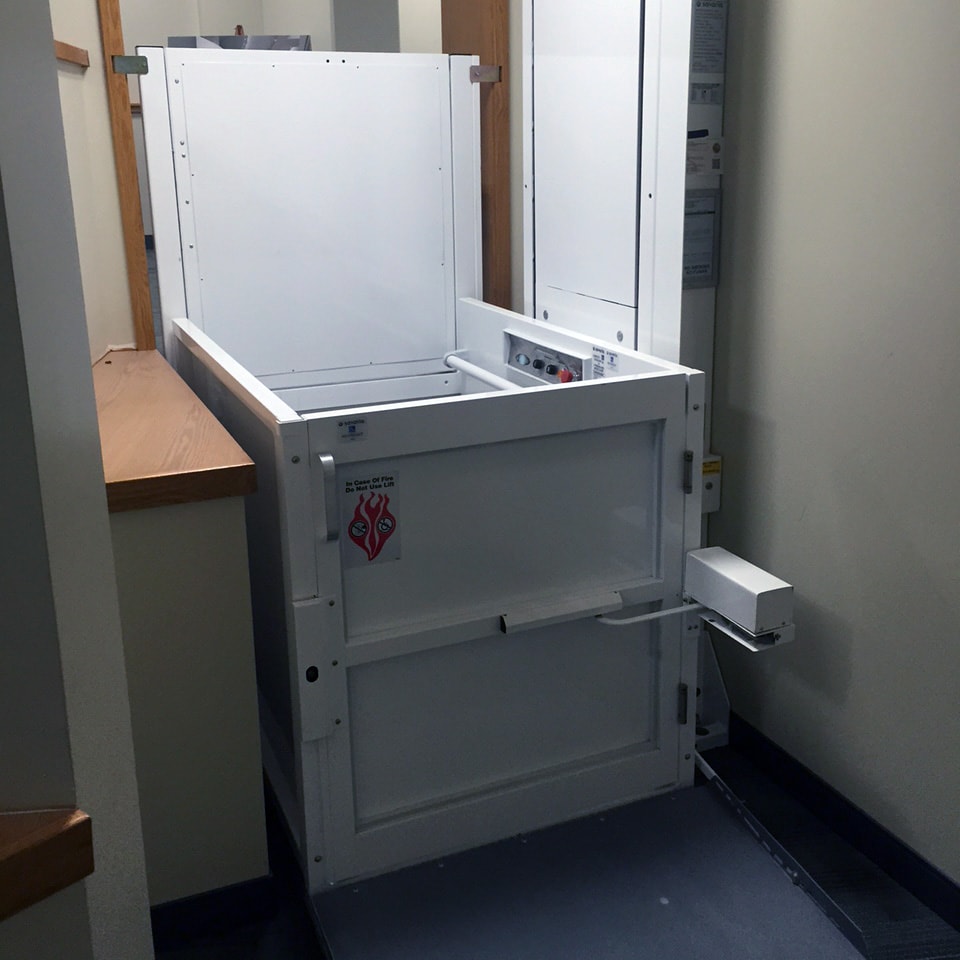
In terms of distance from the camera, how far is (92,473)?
0.95 meters

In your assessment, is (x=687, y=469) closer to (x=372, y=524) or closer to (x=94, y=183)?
(x=372, y=524)

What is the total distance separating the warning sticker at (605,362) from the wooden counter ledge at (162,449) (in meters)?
0.77

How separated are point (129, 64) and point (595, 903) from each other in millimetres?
2017

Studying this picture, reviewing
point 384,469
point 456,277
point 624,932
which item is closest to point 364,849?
point 624,932

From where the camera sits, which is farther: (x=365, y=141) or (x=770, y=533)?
(x=365, y=141)

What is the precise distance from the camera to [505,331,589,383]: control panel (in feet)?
7.22

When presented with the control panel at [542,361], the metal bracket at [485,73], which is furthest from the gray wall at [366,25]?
the control panel at [542,361]

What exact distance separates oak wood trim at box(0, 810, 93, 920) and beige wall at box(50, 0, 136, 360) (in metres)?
1.61

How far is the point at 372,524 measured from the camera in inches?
66.8

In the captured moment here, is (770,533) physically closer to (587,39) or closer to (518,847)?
(518,847)

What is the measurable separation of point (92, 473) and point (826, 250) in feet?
4.35

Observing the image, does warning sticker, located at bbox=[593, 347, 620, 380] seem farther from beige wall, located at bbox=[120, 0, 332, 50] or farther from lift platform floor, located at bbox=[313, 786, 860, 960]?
beige wall, located at bbox=[120, 0, 332, 50]

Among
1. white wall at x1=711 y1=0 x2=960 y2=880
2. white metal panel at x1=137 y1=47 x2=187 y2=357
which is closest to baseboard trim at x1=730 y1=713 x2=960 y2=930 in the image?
white wall at x1=711 y1=0 x2=960 y2=880

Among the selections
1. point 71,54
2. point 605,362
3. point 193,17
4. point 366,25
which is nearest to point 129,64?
point 71,54
